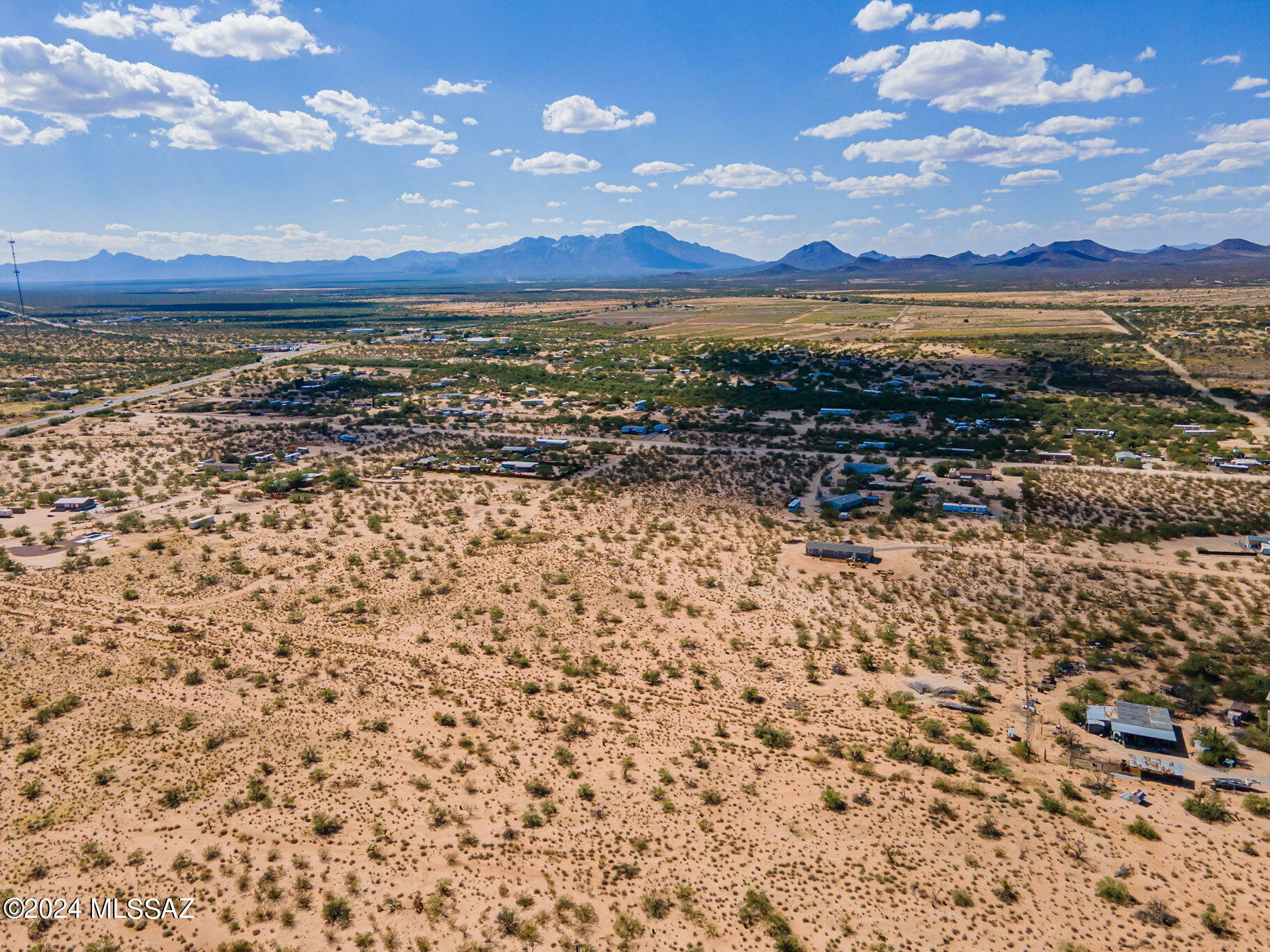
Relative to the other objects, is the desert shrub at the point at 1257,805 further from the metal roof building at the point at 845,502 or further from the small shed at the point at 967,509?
the metal roof building at the point at 845,502

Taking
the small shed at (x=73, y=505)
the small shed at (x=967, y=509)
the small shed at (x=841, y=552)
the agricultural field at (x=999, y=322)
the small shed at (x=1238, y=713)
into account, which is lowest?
the small shed at (x=1238, y=713)

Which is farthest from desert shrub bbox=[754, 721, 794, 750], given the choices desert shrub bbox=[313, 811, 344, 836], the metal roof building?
the metal roof building

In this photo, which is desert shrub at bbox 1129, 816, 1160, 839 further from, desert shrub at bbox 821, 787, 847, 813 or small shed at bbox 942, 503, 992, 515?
small shed at bbox 942, 503, 992, 515

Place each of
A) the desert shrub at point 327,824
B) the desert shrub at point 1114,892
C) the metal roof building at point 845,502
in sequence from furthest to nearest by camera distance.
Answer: the metal roof building at point 845,502
the desert shrub at point 327,824
the desert shrub at point 1114,892

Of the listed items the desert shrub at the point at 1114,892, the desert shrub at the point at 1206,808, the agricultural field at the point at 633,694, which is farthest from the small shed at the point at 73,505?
the desert shrub at the point at 1206,808

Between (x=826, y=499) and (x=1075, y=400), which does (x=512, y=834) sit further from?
(x=1075, y=400)

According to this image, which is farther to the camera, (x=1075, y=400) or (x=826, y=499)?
(x=1075, y=400)

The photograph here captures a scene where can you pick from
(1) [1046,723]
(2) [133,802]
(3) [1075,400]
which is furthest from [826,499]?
(3) [1075,400]

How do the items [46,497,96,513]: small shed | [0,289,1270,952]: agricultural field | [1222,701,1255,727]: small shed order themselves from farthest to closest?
1. [46,497,96,513]: small shed
2. [1222,701,1255,727]: small shed
3. [0,289,1270,952]: agricultural field
